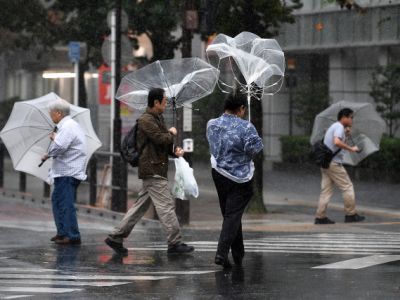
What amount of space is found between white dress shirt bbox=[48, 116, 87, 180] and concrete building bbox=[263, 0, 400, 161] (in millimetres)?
17718

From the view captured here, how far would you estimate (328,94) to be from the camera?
110ft

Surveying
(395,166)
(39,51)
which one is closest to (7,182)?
(39,51)

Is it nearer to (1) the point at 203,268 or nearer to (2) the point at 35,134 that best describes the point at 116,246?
(1) the point at 203,268

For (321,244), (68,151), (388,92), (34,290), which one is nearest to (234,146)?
(34,290)

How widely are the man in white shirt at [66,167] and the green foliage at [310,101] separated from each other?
724 inches

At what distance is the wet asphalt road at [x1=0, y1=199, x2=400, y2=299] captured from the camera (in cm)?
977

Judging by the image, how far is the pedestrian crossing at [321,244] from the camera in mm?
13266

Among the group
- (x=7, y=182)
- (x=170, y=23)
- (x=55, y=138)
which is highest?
(x=170, y=23)

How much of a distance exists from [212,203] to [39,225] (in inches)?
208

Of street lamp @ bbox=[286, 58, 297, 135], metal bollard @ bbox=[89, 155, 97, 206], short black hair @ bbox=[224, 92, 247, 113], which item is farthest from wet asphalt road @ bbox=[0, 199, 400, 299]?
street lamp @ bbox=[286, 58, 297, 135]

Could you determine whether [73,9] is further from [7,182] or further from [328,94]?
[328,94]

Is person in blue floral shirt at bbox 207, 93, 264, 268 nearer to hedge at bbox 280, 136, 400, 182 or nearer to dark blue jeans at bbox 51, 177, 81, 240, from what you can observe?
dark blue jeans at bbox 51, 177, 81, 240

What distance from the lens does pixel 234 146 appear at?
1139cm

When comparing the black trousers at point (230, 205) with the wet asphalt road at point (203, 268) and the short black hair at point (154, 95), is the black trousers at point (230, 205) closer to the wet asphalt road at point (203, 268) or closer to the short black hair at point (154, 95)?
the wet asphalt road at point (203, 268)
